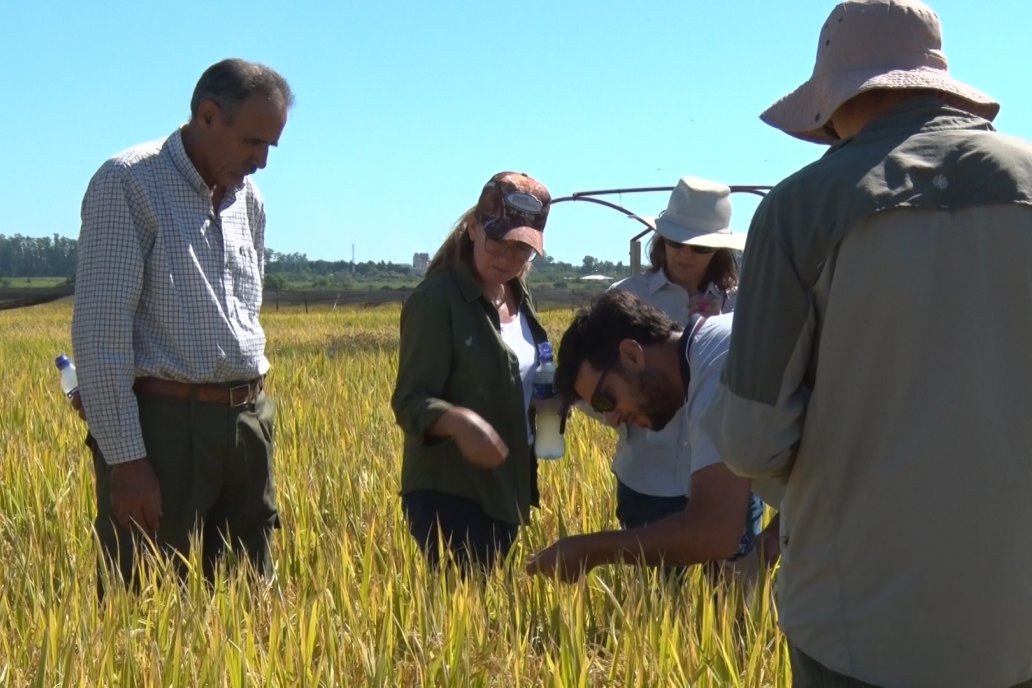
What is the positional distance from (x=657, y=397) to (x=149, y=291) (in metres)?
1.07

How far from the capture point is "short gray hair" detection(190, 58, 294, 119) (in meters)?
2.54

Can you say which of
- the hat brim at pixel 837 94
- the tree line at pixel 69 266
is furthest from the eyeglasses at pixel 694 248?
the tree line at pixel 69 266

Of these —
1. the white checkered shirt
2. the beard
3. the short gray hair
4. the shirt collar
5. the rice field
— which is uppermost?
the short gray hair

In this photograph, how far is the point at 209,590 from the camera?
287 cm

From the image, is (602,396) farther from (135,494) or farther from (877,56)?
(135,494)

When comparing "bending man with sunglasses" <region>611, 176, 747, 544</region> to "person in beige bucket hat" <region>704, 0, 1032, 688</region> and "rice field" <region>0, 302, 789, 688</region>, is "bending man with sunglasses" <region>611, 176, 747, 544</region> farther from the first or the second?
"person in beige bucket hat" <region>704, 0, 1032, 688</region>

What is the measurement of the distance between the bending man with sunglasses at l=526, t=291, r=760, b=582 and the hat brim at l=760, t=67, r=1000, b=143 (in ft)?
1.69

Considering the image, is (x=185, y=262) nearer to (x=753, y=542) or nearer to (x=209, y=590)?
(x=209, y=590)

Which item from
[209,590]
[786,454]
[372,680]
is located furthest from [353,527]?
[786,454]

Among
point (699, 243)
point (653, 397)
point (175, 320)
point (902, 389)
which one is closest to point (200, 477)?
point (175, 320)

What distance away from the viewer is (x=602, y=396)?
2178mm

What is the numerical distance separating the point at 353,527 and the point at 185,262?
1219mm

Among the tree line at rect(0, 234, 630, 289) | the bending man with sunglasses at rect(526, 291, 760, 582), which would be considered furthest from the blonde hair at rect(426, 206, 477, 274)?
the tree line at rect(0, 234, 630, 289)

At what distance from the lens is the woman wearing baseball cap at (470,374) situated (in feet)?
8.91
